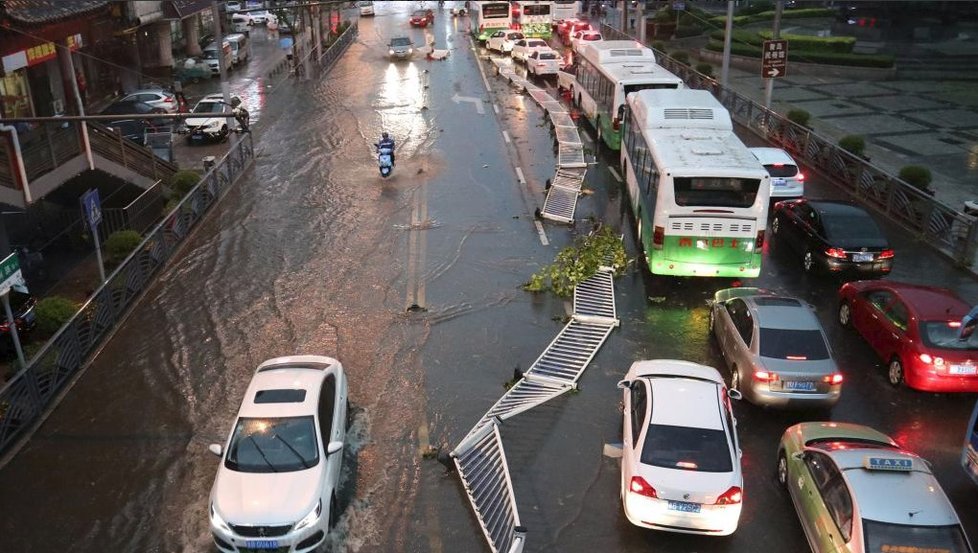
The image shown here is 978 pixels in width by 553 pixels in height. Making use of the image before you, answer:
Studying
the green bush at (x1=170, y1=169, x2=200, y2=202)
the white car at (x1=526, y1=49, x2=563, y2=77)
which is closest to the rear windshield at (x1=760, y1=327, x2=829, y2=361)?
the green bush at (x1=170, y1=169, x2=200, y2=202)

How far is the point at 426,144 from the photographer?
32.6m

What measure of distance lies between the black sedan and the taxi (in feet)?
25.5

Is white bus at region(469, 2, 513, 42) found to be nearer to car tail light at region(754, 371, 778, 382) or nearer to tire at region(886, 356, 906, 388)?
tire at region(886, 356, 906, 388)

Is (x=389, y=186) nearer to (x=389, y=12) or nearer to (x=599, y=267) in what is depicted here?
(x=599, y=267)

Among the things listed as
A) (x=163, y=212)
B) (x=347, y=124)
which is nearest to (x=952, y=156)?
(x=347, y=124)

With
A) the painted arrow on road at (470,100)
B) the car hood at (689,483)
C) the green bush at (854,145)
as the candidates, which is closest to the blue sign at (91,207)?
the car hood at (689,483)

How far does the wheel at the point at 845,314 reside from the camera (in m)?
16.6

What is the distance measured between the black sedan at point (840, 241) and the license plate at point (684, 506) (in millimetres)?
10184

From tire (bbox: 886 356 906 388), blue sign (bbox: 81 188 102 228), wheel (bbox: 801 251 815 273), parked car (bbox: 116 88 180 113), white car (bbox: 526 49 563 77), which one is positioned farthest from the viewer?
white car (bbox: 526 49 563 77)

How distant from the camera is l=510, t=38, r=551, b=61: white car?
167 feet

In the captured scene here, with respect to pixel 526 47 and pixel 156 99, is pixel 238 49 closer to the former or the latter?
pixel 156 99

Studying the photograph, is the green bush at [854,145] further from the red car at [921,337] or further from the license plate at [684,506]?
the license plate at [684,506]

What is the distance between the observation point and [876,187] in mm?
23484

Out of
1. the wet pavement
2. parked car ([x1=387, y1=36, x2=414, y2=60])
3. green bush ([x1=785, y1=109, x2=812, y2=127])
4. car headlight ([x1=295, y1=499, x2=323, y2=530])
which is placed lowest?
the wet pavement
